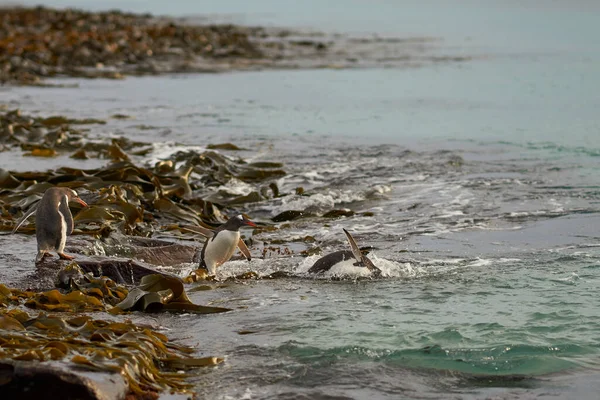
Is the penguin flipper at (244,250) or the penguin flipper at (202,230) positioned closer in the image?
the penguin flipper at (244,250)

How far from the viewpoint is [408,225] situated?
9.82 meters

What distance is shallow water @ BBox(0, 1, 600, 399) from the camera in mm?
5555

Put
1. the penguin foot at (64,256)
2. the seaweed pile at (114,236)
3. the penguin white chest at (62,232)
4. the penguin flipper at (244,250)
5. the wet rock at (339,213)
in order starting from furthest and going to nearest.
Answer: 1. the wet rock at (339,213)
2. the penguin flipper at (244,250)
3. the penguin white chest at (62,232)
4. the penguin foot at (64,256)
5. the seaweed pile at (114,236)

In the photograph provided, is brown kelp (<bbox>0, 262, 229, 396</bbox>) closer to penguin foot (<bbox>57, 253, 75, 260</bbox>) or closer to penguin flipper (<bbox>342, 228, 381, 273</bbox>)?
penguin foot (<bbox>57, 253, 75, 260</bbox>)

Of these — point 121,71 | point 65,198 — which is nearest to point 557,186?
point 65,198

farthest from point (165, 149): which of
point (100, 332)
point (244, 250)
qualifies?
point (100, 332)

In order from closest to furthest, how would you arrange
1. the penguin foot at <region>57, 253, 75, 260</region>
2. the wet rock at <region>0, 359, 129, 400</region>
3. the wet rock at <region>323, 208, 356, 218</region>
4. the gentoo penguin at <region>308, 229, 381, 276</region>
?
the wet rock at <region>0, 359, 129, 400</region>
the penguin foot at <region>57, 253, 75, 260</region>
the gentoo penguin at <region>308, 229, 381, 276</region>
the wet rock at <region>323, 208, 356, 218</region>

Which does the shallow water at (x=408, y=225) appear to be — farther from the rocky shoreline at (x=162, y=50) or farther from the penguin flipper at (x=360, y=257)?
the rocky shoreline at (x=162, y=50)

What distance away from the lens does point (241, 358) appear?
224 inches

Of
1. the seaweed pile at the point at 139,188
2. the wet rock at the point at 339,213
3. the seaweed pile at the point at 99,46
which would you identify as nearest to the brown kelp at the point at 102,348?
the seaweed pile at the point at 139,188

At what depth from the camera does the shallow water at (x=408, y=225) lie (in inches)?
219

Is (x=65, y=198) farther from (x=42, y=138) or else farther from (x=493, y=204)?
(x=42, y=138)

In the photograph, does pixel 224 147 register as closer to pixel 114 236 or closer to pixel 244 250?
pixel 114 236

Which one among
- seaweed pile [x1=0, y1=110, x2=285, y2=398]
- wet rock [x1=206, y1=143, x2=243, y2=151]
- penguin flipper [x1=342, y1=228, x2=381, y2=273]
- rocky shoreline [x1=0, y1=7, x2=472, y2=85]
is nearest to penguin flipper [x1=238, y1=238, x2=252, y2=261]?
seaweed pile [x1=0, y1=110, x2=285, y2=398]
